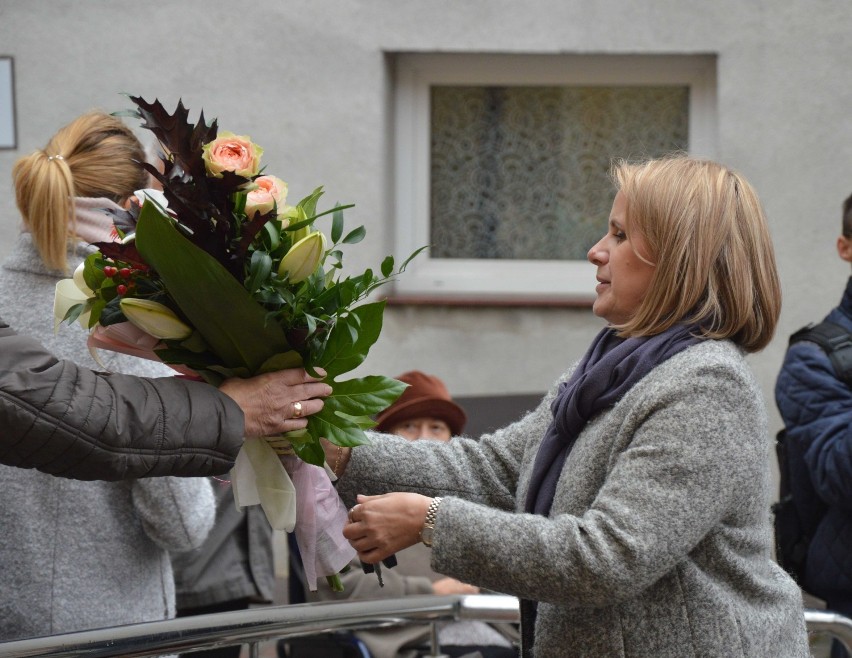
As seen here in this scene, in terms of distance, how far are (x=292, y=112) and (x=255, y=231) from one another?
3.93 m

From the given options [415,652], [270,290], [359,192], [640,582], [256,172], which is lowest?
[415,652]

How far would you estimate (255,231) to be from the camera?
81.4 inches

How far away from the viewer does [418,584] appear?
4.02 meters

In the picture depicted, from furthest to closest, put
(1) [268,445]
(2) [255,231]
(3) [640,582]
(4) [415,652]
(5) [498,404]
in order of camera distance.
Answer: (5) [498,404] → (4) [415,652] → (1) [268,445] → (2) [255,231] → (3) [640,582]

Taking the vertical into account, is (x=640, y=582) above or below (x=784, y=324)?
below

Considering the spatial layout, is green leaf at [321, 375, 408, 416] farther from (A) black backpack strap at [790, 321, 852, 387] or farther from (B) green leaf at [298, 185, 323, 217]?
(A) black backpack strap at [790, 321, 852, 387]

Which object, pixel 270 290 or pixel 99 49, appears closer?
pixel 270 290

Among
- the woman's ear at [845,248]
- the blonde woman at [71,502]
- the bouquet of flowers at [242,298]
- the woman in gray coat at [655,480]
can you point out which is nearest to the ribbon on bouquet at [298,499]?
the bouquet of flowers at [242,298]

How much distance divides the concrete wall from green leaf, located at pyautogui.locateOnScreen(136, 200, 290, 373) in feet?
12.1

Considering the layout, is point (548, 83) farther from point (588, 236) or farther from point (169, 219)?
point (169, 219)

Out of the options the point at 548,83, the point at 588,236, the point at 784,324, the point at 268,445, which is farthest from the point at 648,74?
the point at 268,445

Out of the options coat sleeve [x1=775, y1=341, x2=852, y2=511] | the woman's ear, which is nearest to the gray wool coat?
coat sleeve [x1=775, y1=341, x2=852, y2=511]

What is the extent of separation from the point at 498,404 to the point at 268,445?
252 centimetres

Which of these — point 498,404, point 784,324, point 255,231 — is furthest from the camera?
point 784,324
